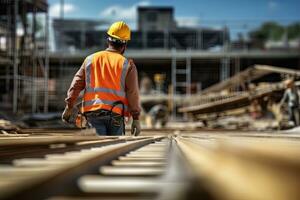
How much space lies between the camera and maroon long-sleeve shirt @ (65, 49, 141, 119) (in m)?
5.05

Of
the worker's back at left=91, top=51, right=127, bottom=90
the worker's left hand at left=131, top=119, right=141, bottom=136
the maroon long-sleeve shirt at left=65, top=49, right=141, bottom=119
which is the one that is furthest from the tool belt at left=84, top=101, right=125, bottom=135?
the worker's left hand at left=131, top=119, right=141, bottom=136

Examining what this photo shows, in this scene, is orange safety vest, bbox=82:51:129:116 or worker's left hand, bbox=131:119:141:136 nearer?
orange safety vest, bbox=82:51:129:116

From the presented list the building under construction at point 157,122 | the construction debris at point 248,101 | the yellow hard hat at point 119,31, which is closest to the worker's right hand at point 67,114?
the building under construction at point 157,122

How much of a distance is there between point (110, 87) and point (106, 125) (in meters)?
0.44

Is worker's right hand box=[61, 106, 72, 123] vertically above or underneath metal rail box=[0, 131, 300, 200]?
above

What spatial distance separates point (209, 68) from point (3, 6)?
57.2 ft

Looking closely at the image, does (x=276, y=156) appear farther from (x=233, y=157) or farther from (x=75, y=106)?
(x=75, y=106)

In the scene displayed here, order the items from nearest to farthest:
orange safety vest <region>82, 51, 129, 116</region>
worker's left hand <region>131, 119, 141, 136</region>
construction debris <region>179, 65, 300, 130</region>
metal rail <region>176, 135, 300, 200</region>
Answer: metal rail <region>176, 135, 300, 200</region> → orange safety vest <region>82, 51, 129, 116</region> → worker's left hand <region>131, 119, 141, 136</region> → construction debris <region>179, 65, 300, 130</region>

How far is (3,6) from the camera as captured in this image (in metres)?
19.7

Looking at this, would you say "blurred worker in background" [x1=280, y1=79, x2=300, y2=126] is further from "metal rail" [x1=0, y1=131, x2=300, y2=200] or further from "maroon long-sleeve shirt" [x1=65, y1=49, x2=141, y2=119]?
"metal rail" [x1=0, y1=131, x2=300, y2=200]

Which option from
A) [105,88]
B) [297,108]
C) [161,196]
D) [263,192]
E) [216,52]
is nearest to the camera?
[263,192]

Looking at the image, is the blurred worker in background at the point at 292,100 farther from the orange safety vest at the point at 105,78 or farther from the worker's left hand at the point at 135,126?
the orange safety vest at the point at 105,78

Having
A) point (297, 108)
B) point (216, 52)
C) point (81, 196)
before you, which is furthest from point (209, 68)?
point (81, 196)

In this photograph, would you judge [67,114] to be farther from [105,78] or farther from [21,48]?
[21,48]
